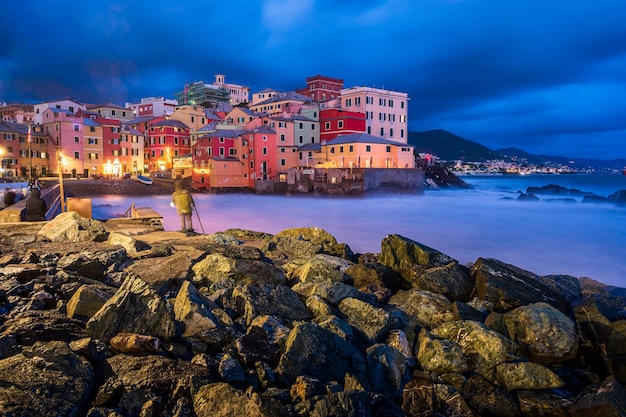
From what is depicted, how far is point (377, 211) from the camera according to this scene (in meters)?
43.2

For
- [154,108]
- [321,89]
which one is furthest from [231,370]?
[154,108]

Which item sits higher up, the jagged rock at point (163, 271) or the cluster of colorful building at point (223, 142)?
the cluster of colorful building at point (223, 142)

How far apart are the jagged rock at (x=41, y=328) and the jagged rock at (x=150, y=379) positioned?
0.77m

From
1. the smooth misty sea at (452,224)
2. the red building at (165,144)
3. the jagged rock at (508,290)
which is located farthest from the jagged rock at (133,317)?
the red building at (165,144)

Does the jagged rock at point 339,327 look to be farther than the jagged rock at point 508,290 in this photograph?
No

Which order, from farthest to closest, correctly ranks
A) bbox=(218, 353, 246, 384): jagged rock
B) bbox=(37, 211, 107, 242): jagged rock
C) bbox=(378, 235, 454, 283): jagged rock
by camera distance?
bbox=(37, 211, 107, 242): jagged rock, bbox=(378, 235, 454, 283): jagged rock, bbox=(218, 353, 246, 384): jagged rock

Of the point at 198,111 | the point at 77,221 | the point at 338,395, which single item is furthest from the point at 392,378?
the point at 198,111

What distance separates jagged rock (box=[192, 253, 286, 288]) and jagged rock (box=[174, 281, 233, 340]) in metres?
1.32

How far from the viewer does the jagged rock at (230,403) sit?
151 inches

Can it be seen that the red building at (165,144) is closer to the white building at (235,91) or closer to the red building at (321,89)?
the red building at (321,89)

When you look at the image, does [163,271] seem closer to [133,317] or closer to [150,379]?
[133,317]

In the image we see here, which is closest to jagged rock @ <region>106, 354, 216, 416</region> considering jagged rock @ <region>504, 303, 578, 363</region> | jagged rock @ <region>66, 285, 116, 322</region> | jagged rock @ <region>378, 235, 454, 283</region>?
jagged rock @ <region>66, 285, 116, 322</region>

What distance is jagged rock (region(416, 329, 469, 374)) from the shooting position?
6.05m

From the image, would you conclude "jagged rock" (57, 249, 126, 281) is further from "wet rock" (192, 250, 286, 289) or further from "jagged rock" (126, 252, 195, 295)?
"wet rock" (192, 250, 286, 289)
